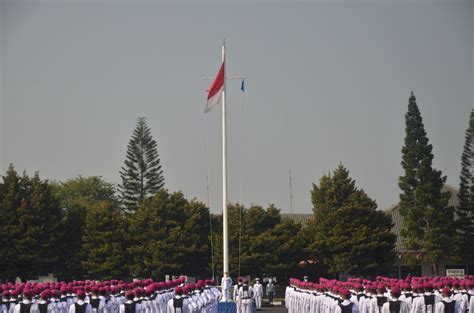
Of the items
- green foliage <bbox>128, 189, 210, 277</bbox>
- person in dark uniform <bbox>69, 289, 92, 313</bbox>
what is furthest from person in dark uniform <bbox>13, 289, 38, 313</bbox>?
green foliage <bbox>128, 189, 210, 277</bbox>

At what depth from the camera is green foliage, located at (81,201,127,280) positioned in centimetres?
5347

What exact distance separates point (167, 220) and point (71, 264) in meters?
6.29

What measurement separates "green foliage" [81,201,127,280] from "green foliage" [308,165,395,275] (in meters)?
11.4

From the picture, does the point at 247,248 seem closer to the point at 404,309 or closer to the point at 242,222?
the point at 242,222

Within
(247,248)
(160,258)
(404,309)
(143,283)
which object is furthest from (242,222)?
(404,309)

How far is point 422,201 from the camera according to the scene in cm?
5438

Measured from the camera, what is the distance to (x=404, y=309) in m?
24.4

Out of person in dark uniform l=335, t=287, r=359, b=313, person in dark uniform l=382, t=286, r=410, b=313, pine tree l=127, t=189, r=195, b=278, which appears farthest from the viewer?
pine tree l=127, t=189, r=195, b=278

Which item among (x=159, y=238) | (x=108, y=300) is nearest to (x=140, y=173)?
(x=159, y=238)

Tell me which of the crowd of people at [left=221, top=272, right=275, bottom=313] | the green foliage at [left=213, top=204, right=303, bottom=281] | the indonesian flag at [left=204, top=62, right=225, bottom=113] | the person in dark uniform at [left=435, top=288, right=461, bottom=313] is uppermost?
the indonesian flag at [left=204, top=62, right=225, bottom=113]

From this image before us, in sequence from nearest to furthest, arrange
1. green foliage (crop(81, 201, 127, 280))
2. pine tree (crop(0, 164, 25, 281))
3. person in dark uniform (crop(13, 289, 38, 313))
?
person in dark uniform (crop(13, 289, 38, 313)) < pine tree (crop(0, 164, 25, 281)) < green foliage (crop(81, 201, 127, 280))

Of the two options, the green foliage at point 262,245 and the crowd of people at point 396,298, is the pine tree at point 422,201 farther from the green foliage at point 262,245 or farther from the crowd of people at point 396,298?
the crowd of people at point 396,298

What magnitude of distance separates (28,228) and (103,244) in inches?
178

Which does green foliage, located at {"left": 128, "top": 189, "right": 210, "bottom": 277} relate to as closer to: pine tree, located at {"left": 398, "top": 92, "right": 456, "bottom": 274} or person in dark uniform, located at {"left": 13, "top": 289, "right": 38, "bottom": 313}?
pine tree, located at {"left": 398, "top": 92, "right": 456, "bottom": 274}
